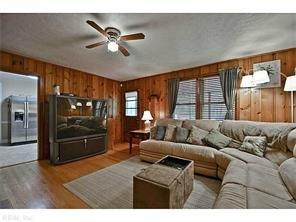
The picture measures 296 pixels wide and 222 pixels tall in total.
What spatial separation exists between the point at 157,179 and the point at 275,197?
3.36 feet

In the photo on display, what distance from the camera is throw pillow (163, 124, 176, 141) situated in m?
3.46

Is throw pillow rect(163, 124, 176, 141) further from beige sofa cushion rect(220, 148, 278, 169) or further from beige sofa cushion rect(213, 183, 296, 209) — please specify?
beige sofa cushion rect(213, 183, 296, 209)

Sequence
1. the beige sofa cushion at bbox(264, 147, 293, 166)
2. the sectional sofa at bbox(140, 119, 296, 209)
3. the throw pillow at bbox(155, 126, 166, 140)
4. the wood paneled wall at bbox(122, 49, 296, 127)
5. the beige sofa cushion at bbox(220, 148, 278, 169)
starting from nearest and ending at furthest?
1. the sectional sofa at bbox(140, 119, 296, 209)
2. the beige sofa cushion at bbox(220, 148, 278, 169)
3. the beige sofa cushion at bbox(264, 147, 293, 166)
4. the wood paneled wall at bbox(122, 49, 296, 127)
5. the throw pillow at bbox(155, 126, 166, 140)

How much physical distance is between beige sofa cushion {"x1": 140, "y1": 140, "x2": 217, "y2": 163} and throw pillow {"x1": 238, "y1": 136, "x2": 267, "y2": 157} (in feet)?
1.60

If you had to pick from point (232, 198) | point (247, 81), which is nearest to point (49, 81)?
point (232, 198)

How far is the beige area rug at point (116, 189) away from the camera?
73.1 inches

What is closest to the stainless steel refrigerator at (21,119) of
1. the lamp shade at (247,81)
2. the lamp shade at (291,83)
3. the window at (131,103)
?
the window at (131,103)

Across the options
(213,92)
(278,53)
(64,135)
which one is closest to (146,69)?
(213,92)

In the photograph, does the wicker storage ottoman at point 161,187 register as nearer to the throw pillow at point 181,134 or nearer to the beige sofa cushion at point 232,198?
the beige sofa cushion at point 232,198

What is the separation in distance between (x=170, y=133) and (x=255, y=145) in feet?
5.32

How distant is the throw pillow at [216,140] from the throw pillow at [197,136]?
94mm

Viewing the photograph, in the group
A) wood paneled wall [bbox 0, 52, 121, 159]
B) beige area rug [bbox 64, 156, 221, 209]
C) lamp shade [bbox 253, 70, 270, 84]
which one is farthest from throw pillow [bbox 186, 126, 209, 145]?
wood paneled wall [bbox 0, 52, 121, 159]

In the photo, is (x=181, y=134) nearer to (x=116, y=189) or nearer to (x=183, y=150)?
(x=183, y=150)
